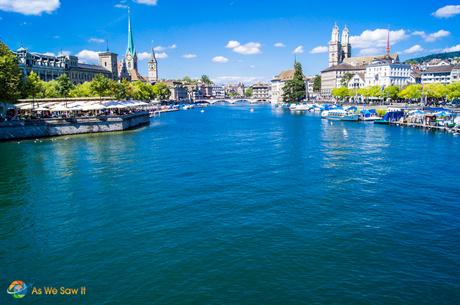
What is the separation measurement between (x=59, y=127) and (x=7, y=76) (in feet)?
35.6

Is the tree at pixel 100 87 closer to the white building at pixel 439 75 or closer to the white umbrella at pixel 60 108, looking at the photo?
the white umbrella at pixel 60 108

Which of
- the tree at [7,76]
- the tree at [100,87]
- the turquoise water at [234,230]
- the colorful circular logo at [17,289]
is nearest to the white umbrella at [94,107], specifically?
the tree at [7,76]

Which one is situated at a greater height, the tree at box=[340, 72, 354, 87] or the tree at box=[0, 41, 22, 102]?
the tree at box=[340, 72, 354, 87]

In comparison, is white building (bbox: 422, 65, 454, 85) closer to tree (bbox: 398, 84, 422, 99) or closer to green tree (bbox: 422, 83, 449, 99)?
tree (bbox: 398, 84, 422, 99)

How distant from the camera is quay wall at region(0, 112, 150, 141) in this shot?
5756 centimetres

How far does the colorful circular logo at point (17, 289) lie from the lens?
14086 mm

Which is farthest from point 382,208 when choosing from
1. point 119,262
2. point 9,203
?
point 9,203

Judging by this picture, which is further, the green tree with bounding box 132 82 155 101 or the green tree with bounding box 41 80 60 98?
the green tree with bounding box 132 82 155 101

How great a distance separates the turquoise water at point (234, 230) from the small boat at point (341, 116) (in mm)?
52457

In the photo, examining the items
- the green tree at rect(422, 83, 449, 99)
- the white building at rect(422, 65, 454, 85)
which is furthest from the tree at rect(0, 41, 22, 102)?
the white building at rect(422, 65, 454, 85)

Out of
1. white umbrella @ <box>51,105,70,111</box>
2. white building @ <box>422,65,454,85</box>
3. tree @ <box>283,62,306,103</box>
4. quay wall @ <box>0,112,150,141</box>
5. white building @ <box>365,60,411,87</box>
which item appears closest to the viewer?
quay wall @ <box>0,112,150,141</box>

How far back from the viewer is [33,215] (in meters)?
22.6

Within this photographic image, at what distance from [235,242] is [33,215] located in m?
12.8

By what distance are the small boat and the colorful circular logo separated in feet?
281
